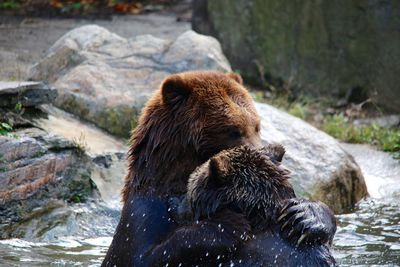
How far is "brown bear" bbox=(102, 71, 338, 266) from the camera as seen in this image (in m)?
5.95

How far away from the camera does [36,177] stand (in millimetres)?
8734

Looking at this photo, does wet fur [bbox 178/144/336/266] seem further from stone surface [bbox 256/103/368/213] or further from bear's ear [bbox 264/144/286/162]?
stone surface [bbox 256/103/368/213]

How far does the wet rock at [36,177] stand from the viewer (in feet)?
27.9

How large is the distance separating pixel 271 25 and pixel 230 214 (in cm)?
919

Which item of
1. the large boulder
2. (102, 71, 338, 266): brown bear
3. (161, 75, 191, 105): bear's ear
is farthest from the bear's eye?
the large boulder

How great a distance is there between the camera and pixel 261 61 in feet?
47.1

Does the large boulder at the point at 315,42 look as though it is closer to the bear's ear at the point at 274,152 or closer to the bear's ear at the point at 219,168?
the bear's ear at the point at 274,152

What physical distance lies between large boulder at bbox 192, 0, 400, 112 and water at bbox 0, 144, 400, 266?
320 cm

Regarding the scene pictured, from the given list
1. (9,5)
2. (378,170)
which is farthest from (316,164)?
(9,5)

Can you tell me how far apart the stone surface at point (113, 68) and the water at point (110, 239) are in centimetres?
139

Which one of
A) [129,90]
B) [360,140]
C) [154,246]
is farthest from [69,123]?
[154,246]

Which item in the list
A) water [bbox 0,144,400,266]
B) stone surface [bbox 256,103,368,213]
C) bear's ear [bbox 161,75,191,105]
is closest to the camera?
bear's ear [bbox 161,75,191,105]

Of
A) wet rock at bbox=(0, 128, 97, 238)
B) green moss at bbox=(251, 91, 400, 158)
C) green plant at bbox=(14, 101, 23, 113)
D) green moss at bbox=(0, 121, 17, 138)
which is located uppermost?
green plant at bbox=(14, 101, 23, 113)

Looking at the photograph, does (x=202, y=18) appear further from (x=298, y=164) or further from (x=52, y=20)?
(x=298, y=164)
